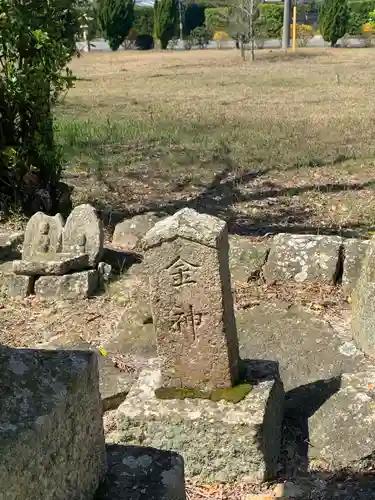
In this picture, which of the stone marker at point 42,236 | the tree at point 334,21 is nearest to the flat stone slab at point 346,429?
the stone marker at point 42,236

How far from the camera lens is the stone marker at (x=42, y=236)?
257 inches

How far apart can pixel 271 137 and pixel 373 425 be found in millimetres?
9546

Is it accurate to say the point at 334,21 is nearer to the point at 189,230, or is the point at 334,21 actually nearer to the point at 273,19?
the point at 273,19

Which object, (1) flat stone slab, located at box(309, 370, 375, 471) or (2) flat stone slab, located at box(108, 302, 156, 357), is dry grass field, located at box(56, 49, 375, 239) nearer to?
(2) flat stone slab, located at box(108, 302, 156, 357)

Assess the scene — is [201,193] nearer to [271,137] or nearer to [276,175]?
[276,175]

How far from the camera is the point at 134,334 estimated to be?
216 inches

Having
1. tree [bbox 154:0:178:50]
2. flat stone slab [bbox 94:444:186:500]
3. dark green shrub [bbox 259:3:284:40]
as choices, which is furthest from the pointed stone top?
dark green shrub [bbox 259:3:284:40]

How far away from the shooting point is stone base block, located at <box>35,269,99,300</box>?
6.23 m

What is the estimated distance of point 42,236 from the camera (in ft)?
21.5

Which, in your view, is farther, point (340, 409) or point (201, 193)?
point (201, 193)

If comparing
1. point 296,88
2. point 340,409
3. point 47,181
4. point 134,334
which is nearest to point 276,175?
point 47,181

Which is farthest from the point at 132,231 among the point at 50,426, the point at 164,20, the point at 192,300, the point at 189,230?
the point at 164,20

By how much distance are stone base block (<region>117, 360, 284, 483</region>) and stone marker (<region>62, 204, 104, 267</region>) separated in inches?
110

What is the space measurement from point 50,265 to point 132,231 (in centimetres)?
145
